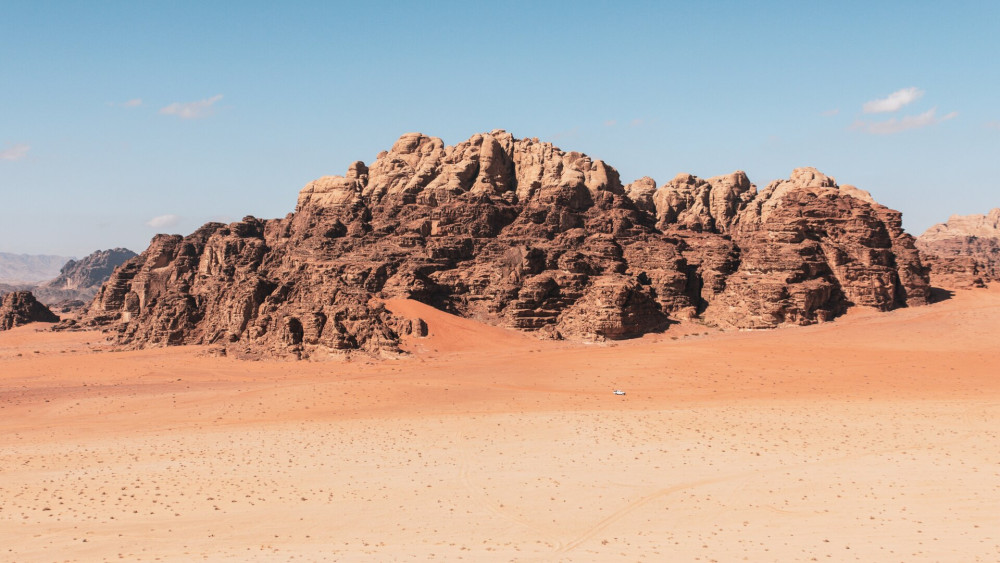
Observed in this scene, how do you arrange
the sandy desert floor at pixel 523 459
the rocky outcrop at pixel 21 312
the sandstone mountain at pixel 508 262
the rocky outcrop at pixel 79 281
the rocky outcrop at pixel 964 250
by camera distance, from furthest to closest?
1. the rocky outcrop at pixel 79 281
2. the rocky outcrop at pixel 21 312
3. the rocky outcrop at pixel 964 250
4. the sandstone mountain at pixel 508 262
5. the sandy desert floor at pixel 523 459

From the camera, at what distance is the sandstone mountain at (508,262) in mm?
49312

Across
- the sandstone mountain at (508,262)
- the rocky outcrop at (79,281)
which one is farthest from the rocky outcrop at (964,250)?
the rocky outcrop at (79,281)

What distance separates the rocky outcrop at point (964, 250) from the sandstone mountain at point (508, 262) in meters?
8.18

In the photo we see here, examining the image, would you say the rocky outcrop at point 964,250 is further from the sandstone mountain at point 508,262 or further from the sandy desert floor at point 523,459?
the sandy desert floor at point 523,459

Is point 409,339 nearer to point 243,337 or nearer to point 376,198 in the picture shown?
point 243,337

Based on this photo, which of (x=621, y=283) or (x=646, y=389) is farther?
(x=621, y=283)

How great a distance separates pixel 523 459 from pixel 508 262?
34.0 m

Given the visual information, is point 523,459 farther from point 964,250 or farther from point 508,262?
point 964,250

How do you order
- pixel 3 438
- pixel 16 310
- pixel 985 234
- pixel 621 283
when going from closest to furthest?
1. pixel 3 438
2. pixel 621 283
3. pixel 16 310
4. pixel 985 234

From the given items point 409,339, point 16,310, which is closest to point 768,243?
point 409,339

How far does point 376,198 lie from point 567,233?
1877cm

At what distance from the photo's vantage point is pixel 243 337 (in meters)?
49.3

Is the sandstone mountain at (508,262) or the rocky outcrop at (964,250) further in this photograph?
the rocky outcrop at (964,250)

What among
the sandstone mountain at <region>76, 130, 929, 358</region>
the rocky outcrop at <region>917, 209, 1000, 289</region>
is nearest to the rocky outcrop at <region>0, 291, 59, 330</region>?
the sandstone mountain at <region>76, 130, 929, 358</region>
